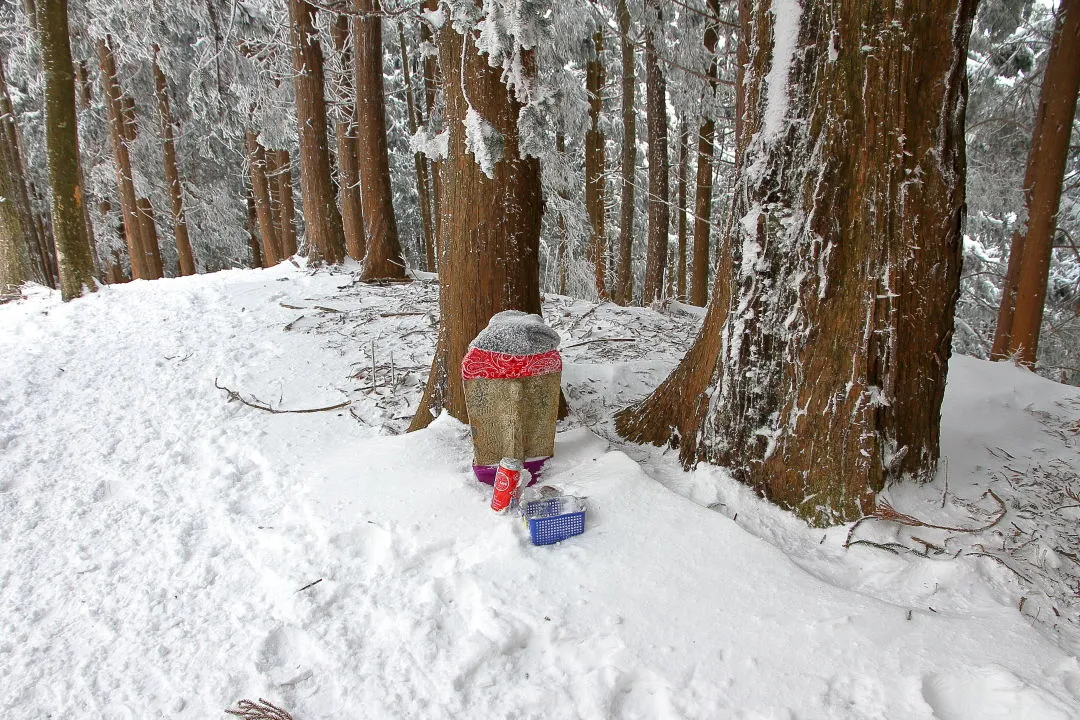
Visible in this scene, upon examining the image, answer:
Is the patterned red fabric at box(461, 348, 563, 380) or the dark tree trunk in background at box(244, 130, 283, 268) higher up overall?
the dark tree trunk in background at box(244, 130, 283, 268)

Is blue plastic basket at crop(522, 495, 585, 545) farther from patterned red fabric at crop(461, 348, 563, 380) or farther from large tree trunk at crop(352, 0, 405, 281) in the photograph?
large tree trunk at crop(352, 0, 405, 281)

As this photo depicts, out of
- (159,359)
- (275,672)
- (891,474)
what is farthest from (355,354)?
(891,474)

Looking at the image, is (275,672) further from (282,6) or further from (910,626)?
(282,6)

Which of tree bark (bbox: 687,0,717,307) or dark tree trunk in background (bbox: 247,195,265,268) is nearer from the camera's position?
tree bark (bbox: 687,0,717,307)

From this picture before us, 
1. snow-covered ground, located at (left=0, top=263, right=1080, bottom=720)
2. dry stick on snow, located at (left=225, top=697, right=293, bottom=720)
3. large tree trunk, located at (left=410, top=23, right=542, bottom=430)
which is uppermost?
large tree trunk, located at (left=410, top=23, right=542, bottom=430)

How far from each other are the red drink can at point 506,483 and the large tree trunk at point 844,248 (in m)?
1.15

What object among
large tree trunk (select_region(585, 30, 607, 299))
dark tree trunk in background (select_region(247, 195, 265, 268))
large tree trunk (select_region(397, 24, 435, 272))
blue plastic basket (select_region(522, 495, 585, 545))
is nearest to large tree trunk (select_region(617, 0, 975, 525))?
blue plastic basket (select_region(522, 495, 585, 545))

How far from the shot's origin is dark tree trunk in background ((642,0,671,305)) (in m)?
8.94

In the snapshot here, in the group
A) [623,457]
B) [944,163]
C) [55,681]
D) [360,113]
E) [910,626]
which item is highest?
[360,113]

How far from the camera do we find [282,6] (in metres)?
9.60

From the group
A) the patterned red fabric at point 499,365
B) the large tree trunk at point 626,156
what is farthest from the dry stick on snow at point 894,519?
the large tree trunk at point 626,156

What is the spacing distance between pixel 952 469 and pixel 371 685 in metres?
3.09

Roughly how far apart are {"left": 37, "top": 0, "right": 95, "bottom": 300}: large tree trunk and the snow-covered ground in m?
4.19

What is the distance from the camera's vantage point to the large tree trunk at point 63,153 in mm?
6832
